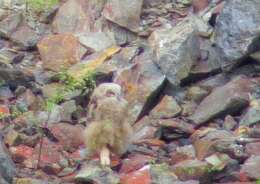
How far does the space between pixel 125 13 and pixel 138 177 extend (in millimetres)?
3643

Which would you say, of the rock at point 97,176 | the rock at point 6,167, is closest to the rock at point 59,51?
the rock at point 6,167

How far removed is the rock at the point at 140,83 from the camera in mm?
9266

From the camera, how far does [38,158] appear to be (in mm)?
8188

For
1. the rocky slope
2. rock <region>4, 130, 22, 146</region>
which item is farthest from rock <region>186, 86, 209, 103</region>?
rock <region>4, 130, 22, 146</region>

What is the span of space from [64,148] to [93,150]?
45 centimetres

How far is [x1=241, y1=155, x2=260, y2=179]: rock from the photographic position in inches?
291

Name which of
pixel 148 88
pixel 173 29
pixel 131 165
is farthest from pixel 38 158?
pixel 173 29

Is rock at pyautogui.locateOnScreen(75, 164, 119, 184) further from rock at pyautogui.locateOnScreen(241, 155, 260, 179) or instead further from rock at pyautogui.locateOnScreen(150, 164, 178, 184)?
rock at pyautogui.locateOnScreen(241, 155, 260, 179)

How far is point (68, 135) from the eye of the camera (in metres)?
8.65

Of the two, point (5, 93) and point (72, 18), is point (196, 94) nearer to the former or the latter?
point (5, 93)

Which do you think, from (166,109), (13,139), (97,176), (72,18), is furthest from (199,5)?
(97,176)

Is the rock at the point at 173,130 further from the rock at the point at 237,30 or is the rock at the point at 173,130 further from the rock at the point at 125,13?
the rock at the point at 125,13

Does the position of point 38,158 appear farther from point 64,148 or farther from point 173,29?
point 173,29

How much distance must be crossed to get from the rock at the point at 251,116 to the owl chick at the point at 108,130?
1.28 meters
